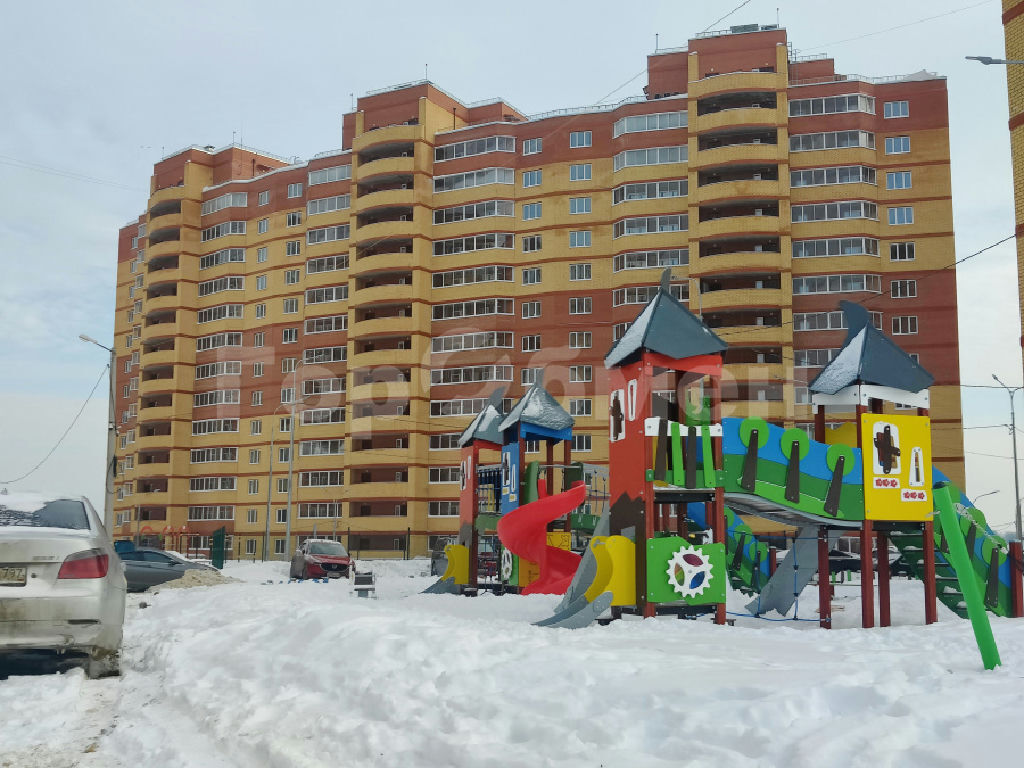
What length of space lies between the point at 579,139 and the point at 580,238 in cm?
649

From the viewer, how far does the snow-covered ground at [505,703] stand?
4742mm

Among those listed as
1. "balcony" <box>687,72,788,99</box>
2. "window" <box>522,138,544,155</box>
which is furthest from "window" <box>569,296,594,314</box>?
"balcony" <box>687,72,788,99</box>

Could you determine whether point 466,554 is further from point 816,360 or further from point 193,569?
point 816,360

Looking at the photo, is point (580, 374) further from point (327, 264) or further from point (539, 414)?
point (539, 414)

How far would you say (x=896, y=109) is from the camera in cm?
5556

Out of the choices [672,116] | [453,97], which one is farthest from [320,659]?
[453,97]

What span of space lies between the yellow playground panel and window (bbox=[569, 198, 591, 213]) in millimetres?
44790

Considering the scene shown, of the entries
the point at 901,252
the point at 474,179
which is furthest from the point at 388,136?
the point at 901,252

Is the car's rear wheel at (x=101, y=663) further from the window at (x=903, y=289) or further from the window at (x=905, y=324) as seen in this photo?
the window at (x=903, y=289)

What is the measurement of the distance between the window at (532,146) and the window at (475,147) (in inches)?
31.9

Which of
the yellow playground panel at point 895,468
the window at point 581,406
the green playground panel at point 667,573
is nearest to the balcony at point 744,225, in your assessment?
Result: the window at point 581,406

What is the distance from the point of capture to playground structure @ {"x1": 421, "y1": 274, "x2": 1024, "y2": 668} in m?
14.9

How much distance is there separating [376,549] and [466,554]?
37.4 metres

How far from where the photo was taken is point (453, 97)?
67.1 m
